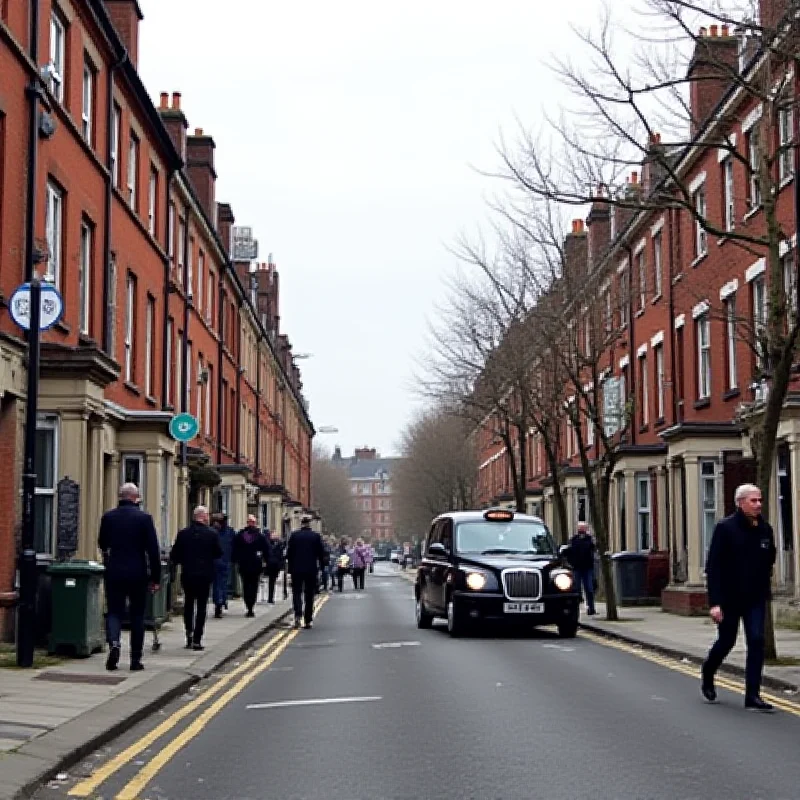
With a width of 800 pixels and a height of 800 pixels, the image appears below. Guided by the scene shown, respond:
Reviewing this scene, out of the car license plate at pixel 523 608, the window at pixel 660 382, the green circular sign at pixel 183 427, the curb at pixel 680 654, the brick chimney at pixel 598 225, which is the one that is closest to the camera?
the curb at pixel 680 654

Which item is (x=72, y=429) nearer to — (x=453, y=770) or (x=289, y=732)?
(x=289, y=732)

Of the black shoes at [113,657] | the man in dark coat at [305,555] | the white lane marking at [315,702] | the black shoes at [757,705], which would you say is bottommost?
the white lane marking at [315,702]

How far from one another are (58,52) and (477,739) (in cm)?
1531

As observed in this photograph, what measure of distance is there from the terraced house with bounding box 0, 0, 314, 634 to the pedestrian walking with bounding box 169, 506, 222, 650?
6.45 ft

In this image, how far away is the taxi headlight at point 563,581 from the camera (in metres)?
19.4

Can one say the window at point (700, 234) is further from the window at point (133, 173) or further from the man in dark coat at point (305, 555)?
the man in dark coat at point (305, 555)

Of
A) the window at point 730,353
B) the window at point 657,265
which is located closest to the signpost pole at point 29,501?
the window at point 730,353

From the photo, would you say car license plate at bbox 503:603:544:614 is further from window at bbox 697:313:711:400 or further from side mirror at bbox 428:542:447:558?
window at bbox 697:313:711:400

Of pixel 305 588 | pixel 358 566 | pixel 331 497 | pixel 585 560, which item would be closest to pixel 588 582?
pixel 585 560

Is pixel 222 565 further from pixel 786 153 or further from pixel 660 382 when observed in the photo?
pixel 660 382

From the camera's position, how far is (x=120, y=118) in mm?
25938

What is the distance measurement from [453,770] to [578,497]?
1414 inches

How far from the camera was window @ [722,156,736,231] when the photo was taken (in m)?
27.6

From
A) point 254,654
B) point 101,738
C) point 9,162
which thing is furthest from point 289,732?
point 9,162
